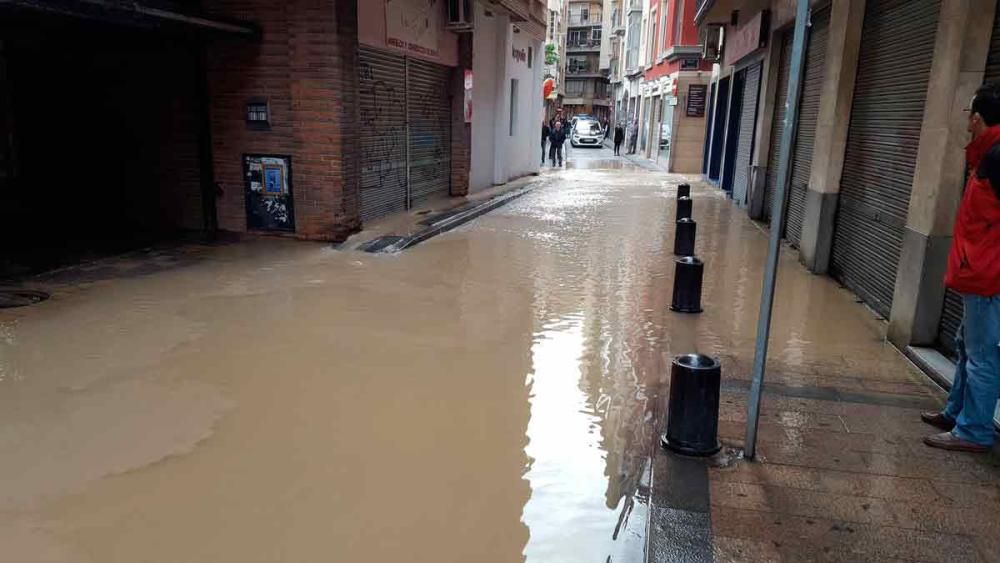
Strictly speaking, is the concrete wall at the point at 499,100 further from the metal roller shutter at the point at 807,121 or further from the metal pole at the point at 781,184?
the metal pole at the point at 781,184

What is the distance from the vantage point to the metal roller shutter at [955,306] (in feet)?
16.4

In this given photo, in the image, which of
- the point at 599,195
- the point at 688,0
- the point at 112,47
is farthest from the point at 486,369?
the point at 688,0

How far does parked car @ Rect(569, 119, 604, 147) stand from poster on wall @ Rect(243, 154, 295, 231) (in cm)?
3528

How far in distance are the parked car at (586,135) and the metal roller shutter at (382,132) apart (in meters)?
32.1

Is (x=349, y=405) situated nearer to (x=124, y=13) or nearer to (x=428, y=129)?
(x=124, y=13)

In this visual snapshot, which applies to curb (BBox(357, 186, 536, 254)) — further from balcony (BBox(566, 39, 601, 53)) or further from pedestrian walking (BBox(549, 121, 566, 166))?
balcony (BBox(566, 39, 601, 53))

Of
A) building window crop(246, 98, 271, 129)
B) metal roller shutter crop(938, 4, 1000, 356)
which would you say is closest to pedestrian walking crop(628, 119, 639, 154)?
building window crop(246, 98, 271, 129)

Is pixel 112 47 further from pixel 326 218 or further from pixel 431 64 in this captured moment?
pixel 431 64

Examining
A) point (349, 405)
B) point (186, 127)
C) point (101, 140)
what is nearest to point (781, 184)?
point (349, 405)

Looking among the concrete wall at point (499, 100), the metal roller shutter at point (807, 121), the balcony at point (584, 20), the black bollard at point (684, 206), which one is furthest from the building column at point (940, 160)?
the balcony at point (584, 20)

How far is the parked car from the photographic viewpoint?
43.3 m

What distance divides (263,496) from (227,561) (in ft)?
1.64

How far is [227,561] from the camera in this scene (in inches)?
116

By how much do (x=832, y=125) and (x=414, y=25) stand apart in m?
7.05
